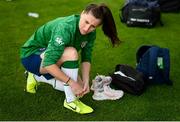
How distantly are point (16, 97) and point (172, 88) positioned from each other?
154 centimetres

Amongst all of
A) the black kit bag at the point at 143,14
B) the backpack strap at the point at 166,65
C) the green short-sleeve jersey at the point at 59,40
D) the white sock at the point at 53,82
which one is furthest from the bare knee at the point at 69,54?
the black kit bag at the point at 143,14

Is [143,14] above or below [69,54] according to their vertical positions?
above

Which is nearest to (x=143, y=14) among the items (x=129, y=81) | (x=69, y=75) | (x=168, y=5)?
(x=168, y=5)

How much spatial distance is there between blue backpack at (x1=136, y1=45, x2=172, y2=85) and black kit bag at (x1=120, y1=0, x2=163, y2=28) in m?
1.67

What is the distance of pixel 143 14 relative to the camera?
5.51m

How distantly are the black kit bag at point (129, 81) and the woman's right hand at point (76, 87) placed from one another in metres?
0.58

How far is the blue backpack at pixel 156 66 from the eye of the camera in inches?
149

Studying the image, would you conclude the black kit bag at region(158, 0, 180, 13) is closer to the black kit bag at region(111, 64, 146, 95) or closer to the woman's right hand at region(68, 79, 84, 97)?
the black kit bag at region(111, 64, 146, 95)

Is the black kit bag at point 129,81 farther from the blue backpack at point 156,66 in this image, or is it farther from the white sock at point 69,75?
the white sock at point 69,75

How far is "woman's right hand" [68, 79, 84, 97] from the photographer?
10.5ft

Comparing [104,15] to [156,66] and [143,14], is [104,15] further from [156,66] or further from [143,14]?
[143,14]

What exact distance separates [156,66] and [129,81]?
0.33m

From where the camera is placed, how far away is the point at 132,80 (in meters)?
3.70

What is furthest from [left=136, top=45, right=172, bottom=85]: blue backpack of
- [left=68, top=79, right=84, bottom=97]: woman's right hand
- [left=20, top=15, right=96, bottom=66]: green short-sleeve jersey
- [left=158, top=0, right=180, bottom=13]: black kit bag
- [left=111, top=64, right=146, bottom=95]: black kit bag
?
[left=158, top=0, right=180, bottom=13]: black kit bag
